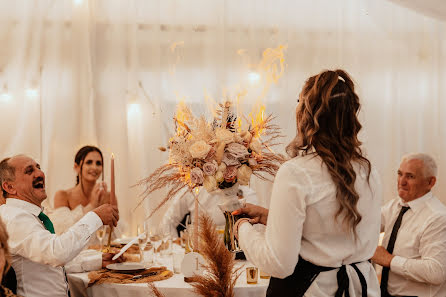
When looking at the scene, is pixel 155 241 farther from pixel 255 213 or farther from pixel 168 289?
pixel 255 213

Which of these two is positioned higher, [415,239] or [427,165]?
[427,165]

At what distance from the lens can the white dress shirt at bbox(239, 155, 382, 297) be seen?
1782mm

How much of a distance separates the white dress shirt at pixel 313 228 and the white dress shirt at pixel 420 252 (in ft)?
4.26

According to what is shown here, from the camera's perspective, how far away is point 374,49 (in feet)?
18.4

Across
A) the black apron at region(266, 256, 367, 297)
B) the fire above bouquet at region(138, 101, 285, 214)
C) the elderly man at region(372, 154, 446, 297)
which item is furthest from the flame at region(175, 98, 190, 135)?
the elderly man at region(372, 154, 446, 297)

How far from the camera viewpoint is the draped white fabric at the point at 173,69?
5211 millimetres

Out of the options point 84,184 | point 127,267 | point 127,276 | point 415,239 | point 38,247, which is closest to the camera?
point 38,247

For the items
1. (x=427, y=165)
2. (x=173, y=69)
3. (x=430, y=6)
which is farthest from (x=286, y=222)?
(x=173, y=69)

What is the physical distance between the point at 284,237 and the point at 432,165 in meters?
1.99

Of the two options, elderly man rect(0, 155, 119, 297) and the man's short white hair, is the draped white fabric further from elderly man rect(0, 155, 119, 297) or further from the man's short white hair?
elderly man rect(0, 155, 119, 297)

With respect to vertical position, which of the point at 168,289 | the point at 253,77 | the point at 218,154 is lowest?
the point at 168,289

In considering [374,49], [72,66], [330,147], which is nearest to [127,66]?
[72,66]

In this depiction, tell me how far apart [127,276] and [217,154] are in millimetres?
876

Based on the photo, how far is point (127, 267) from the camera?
2883 mm
